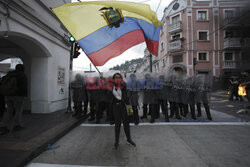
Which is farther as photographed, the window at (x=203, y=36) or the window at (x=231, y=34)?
the window at (x=203, y=36)

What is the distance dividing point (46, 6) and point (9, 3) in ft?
7.20

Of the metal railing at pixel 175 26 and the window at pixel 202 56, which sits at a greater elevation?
the metal railing at pixel 175 26

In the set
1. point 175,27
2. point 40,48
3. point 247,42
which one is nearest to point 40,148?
point 40,48

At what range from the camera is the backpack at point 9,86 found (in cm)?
334

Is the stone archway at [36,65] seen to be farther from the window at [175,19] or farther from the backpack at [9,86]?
the window at [175,19]

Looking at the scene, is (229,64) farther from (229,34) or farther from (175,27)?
(175,27)

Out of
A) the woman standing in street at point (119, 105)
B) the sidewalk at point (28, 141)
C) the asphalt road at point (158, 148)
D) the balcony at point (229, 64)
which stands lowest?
the asphalt road at point (158, 148)

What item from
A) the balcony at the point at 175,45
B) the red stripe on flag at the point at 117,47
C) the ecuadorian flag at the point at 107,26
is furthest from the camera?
the balcony at the point at 175,45

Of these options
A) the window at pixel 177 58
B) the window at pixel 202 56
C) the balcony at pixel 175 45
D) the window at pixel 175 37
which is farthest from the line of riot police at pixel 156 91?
the window at pixel 175 37

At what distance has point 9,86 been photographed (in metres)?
3.37

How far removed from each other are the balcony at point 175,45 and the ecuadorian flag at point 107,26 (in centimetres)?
1939

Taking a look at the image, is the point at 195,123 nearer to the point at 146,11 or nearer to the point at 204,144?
the point at 204,144

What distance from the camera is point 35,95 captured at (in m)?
5.82

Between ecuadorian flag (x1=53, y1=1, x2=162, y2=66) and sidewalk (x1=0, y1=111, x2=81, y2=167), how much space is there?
225 cm
